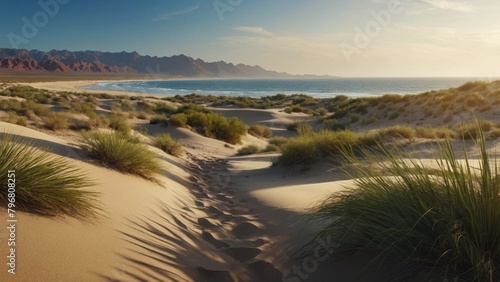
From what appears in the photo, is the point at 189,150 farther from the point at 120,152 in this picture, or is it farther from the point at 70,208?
the point at 70,208

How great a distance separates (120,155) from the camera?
21.9 feet

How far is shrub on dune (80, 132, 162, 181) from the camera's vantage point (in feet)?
21.7

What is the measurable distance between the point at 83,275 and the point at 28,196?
1.19 metres

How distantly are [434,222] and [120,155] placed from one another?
5.27 meters

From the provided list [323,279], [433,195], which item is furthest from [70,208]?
[433,195]

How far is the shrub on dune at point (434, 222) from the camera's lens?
2766 mm

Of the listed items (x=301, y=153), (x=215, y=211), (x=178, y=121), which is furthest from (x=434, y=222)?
(x=178, y=121)

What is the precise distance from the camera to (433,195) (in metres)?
3.24

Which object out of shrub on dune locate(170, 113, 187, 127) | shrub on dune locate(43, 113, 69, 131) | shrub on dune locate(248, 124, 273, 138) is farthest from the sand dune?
shrub on dune locate(248, 124, 273, 138)

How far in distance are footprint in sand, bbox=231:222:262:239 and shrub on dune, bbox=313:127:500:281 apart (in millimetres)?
1537

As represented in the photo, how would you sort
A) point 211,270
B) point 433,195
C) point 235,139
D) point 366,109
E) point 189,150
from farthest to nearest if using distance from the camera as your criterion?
point 366,109
point 235,139
point 189,150
point 211,270
point 433,195

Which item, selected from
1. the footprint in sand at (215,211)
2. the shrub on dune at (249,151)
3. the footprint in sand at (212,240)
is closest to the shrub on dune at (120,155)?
the footprint in sand at (215,211)

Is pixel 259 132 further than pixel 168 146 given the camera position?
Yes

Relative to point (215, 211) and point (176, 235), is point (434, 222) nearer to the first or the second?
point (176, 235)
